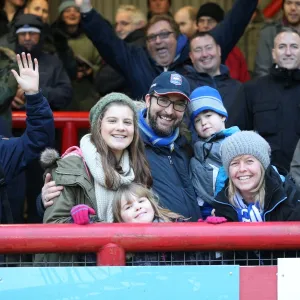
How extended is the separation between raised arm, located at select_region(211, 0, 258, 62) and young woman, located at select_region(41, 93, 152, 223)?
319 centimetres

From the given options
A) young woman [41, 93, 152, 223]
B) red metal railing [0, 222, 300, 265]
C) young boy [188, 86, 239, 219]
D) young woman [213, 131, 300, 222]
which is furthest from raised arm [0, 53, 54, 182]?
red metal railing [0, 222, 300, 265]

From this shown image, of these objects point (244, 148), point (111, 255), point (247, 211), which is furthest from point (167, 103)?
point (111, 255)

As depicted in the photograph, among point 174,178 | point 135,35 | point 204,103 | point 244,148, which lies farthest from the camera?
point 135,35

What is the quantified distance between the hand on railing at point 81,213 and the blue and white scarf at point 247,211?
90 centimetres

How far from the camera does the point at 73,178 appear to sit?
6.14 meters

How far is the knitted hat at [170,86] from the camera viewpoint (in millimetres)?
6926

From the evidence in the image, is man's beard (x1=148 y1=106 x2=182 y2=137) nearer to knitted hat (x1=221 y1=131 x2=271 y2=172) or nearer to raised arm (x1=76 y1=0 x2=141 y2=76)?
knitted hat (x1=221 y1=131 x2=271 y2=172)

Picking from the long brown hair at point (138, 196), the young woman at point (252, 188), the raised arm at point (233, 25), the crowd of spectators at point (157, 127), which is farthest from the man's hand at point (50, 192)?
the raised arm at point (233, 25)

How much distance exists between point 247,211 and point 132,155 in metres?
0.77

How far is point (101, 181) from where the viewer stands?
240 inches

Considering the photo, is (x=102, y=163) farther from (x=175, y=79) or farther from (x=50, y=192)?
(x=175, y=79)

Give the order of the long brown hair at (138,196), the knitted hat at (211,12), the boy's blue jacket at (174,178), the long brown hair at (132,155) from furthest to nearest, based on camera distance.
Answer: the knitted hat at (211,12) → the boy's blue jacket at (174,178) → the long brown hair at (132,155) → the long brown hair at (138,196)

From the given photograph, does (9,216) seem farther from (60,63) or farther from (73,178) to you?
(60,63)

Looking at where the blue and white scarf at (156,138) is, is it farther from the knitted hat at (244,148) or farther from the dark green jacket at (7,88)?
the dark green jacket at (7,88)
